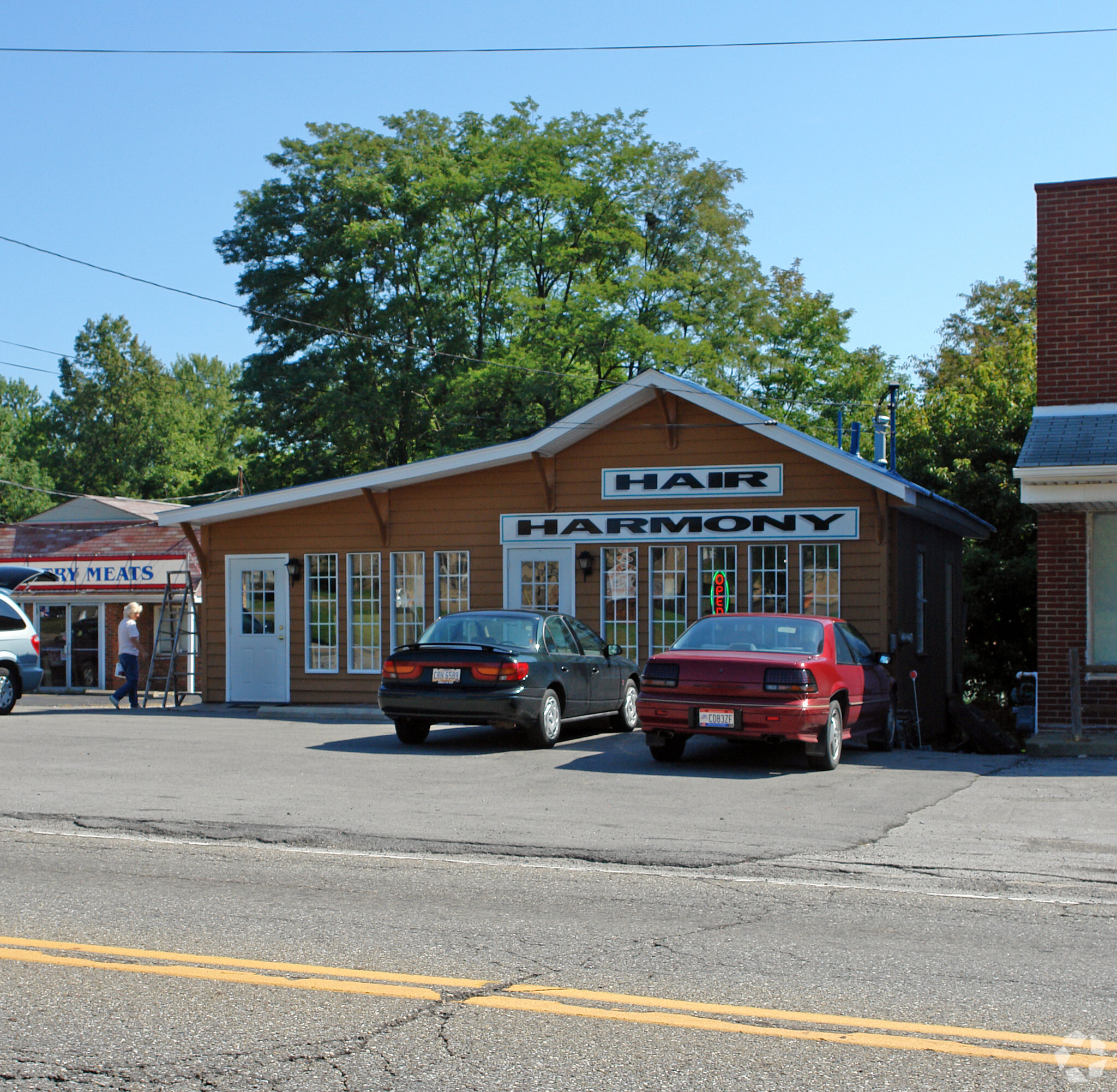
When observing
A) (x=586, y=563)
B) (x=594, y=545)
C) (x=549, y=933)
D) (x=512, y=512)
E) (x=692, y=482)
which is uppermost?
(x=692, y=482)

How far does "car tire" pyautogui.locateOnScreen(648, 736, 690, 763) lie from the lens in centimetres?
1343

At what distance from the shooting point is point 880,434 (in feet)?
71.1

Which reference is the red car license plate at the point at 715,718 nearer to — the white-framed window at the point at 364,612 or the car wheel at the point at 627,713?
the car wheel at the point at 627,713

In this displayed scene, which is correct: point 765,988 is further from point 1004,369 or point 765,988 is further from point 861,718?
point 1004,369

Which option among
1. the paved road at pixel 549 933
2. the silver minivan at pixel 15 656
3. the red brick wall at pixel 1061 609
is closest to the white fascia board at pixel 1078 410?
the red brick wall at pixel 1061 609

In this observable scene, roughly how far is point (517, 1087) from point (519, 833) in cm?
478

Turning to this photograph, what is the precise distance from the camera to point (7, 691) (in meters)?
20.1

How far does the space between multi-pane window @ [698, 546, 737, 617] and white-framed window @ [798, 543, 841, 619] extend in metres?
1.03

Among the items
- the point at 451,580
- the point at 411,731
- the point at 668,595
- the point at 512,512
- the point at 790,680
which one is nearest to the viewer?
the point at 790,680

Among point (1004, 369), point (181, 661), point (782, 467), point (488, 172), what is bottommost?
point (181, 661)

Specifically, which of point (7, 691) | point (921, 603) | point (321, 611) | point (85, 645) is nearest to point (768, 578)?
point (921, 603)

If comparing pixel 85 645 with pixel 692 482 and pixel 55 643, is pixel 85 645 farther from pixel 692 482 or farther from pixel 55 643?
pixel 692 482

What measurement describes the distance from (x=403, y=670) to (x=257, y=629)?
8.07 m

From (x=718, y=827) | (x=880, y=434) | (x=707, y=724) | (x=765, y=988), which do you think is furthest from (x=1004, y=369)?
(x=765, y=988)
